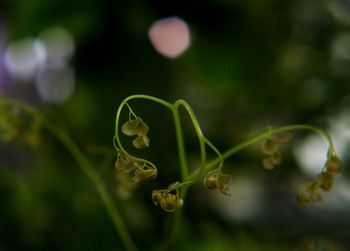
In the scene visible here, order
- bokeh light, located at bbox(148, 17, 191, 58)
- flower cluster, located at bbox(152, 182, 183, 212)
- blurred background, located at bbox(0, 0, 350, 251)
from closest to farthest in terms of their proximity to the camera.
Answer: flower cluster, located at bbox(152, 182, 183, 212)
blurred background, located at bbox(0, 0, 350, 251)
bokeh light, located at bbox(148, 17, 191, 58)

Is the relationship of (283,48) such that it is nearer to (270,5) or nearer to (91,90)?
(270,5)

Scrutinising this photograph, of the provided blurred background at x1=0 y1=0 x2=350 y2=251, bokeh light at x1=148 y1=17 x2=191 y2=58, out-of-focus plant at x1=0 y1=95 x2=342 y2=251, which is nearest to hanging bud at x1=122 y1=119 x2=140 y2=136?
out-of-focus plant at x1=0 y1=95 x2=342 y2=251

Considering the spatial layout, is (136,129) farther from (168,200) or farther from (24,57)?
(24,57)

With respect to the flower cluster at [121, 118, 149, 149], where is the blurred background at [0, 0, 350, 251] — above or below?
below

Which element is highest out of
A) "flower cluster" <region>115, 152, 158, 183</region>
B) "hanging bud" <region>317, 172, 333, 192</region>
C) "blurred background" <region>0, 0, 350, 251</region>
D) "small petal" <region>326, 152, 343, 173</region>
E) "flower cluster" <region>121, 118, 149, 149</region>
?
"flower cluster" <region>121, 118, 149, 149</region>

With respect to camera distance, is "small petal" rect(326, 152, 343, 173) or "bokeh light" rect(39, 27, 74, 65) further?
"bokeh light" rect(39, 27, 74, 65)

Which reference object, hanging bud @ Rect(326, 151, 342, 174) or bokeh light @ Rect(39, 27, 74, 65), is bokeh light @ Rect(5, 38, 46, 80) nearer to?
bokeh light @ Rect(39, 27, 74, 65)
